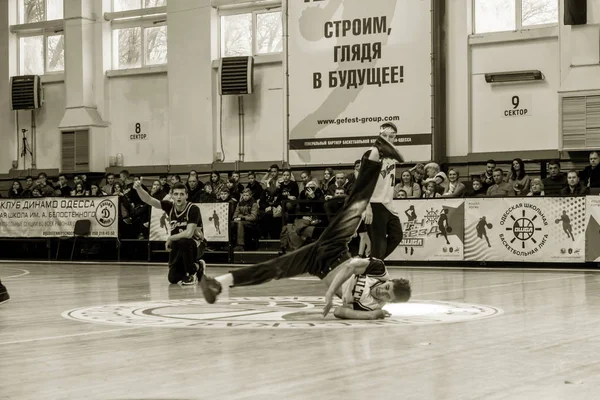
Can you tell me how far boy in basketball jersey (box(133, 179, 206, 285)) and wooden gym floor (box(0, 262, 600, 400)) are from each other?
1.52m

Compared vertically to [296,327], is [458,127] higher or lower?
higher

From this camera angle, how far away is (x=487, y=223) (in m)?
17.3

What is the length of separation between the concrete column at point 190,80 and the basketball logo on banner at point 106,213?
3846mm

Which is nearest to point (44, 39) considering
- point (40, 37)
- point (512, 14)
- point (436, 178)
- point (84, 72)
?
point (40, 37)

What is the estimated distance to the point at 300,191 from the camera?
70.2 ft

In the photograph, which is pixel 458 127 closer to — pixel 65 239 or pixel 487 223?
pixel 487 223

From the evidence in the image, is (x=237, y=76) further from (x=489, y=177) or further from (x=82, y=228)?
(x=489, y=177)

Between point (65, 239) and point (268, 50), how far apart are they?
22.7 ft

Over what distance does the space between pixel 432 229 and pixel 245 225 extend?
4.13m

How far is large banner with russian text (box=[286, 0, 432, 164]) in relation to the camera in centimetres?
2112

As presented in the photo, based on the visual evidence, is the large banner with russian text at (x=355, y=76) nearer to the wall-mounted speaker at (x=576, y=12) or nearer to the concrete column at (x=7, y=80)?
the wall-mounted speaker at (x=576, y=12)

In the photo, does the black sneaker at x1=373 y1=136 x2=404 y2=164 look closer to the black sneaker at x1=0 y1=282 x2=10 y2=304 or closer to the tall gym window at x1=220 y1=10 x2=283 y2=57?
the black sneaker at x1=0 y1=282 x2=10 y2=304

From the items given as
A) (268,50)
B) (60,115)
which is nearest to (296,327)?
(268,50)

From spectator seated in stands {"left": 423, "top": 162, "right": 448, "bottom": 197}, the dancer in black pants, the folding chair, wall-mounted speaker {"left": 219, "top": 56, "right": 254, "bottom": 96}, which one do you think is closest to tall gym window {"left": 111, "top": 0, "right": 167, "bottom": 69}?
wall-mounted speaker {"left": 219, "top": 56, "right": 254, "bottom": 96}
